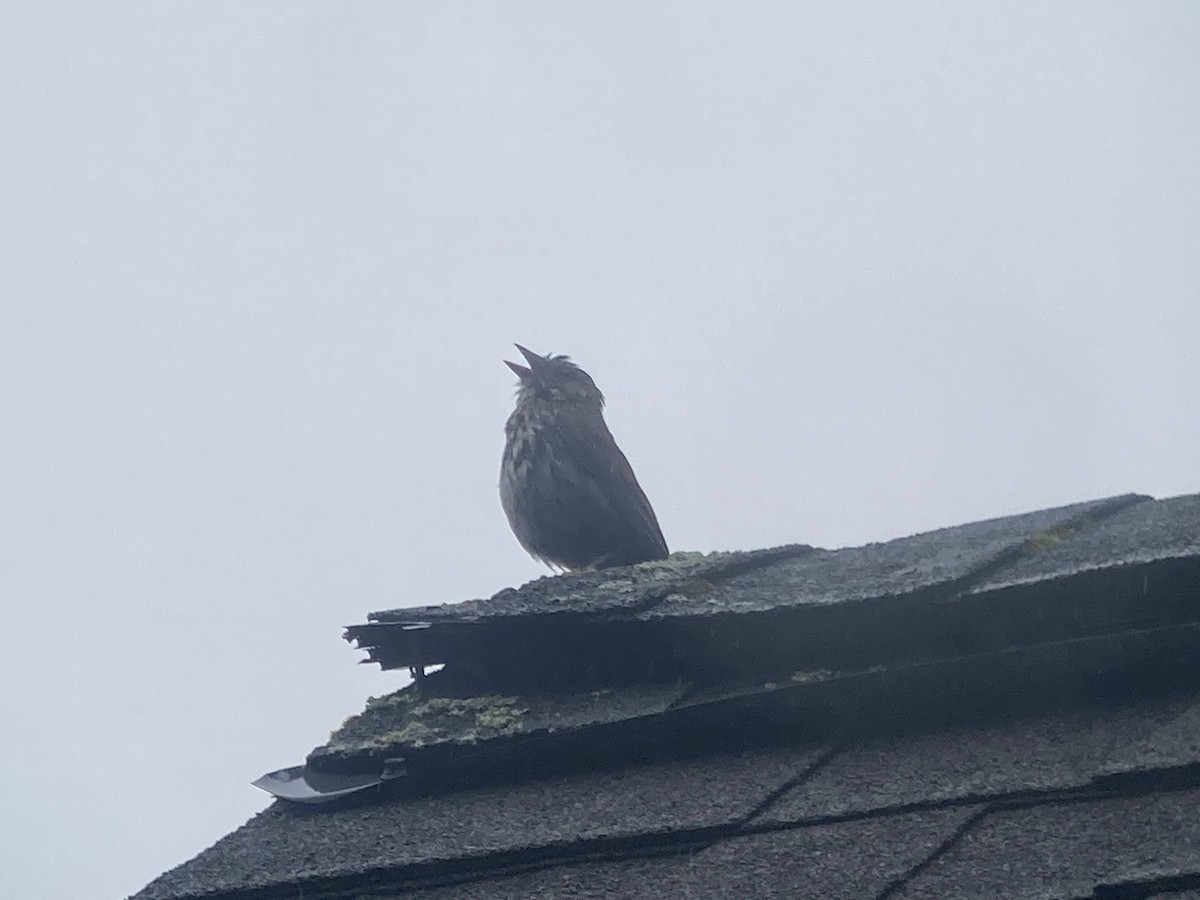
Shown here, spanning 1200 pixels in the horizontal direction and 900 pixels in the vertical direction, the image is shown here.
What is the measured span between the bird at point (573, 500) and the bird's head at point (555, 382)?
1.05 ft

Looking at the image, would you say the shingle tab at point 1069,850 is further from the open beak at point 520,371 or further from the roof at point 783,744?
the open beak at point 520,371

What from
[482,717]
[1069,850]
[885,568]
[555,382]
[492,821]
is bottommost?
[1069,850]

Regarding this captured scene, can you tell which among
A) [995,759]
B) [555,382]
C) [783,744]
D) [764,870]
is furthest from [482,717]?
[555,382]

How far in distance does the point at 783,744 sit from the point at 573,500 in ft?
10.6

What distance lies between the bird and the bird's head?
1.05 ft

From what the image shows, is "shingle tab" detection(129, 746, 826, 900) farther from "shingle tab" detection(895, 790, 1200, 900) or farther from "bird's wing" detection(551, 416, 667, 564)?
"bird's wing" detection(551, 416, 667, 564)

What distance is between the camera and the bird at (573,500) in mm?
5723

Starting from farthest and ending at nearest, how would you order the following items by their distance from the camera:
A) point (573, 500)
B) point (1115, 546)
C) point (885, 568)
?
point (573, 500), point (885, 568), point (1115, 546)

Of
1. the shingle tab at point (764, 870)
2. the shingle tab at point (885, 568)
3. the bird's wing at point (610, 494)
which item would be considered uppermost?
the bird's wing at point (610, 494)

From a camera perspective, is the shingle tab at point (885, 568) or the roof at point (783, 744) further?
the shingle tab at point (885, 568)

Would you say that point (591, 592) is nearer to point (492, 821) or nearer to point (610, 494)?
point (492, 821)

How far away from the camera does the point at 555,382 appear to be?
646 cm

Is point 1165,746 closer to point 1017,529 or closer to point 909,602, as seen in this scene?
point 909,602

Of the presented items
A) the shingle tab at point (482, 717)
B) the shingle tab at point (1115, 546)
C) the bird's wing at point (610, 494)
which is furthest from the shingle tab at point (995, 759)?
the bird's wing at point (610, 494)
